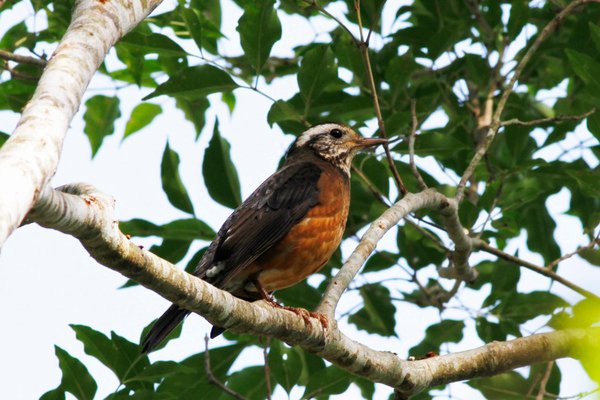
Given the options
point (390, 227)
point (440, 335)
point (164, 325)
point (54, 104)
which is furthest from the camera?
point (440, 335)

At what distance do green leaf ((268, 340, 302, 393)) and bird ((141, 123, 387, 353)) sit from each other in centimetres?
37

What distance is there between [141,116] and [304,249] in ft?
9.54

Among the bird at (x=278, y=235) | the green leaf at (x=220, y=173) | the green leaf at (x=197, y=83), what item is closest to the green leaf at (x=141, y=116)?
the bird at (x=278, y=235)

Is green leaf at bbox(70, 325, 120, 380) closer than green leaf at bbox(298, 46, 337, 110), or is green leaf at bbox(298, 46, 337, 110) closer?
green leaf at bbox(70, 325, 120, 380)

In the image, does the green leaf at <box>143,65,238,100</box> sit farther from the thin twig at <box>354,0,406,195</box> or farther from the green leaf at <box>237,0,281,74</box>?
the thin twig at <box>354,0,406,195</box>

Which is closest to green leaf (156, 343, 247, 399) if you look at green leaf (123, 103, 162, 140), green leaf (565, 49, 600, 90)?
green leaf (123, 103, 162, 140)

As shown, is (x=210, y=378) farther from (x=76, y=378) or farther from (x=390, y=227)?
(x=390, y=227)

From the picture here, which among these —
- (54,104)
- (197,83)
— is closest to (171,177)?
(197,83)

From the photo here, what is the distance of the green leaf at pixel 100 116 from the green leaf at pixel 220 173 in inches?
65.8

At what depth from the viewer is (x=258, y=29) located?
6.28 metres

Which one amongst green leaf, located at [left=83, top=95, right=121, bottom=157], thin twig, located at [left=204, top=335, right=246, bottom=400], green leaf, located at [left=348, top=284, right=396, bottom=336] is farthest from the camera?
green leaf, located at [left=83, top=95, right=121, bottom=157]

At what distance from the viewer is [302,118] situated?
22.0 ft

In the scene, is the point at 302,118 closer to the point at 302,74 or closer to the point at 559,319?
the point at 302,74

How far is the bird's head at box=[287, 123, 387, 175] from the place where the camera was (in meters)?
8.16
